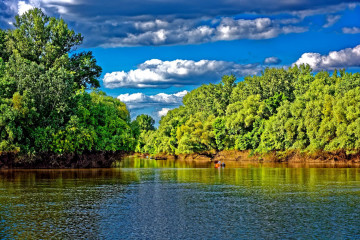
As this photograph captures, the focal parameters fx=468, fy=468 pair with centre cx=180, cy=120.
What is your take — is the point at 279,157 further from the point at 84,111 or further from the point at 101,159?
the point at 84,111

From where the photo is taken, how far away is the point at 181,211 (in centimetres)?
3145

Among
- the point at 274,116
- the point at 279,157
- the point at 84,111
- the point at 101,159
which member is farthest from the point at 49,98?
the point at 274,116

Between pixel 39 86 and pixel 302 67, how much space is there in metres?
96.8

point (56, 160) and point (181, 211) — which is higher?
point (56, 160)

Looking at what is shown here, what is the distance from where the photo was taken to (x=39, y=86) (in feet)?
237

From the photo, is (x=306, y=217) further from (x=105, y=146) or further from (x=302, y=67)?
(x=302, y=67)

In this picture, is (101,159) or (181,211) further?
(101,159)

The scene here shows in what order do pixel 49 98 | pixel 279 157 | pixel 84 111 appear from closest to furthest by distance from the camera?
pixel 49 98 < pixel 84 111 < pixel 279 157

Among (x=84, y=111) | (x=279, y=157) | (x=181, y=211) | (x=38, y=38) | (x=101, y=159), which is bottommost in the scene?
(x=181, y=211)

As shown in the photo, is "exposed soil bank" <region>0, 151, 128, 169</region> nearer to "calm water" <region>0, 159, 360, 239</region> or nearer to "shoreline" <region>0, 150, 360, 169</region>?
"shoreline" <region>0, 150, 360, 169</region>

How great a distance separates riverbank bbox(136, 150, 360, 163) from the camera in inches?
3622

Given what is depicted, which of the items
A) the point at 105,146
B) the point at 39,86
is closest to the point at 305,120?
the point at 105,146

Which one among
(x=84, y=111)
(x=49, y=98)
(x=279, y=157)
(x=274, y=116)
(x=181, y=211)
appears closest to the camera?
(x=181, y=211)

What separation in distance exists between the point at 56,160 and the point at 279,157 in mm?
54453
